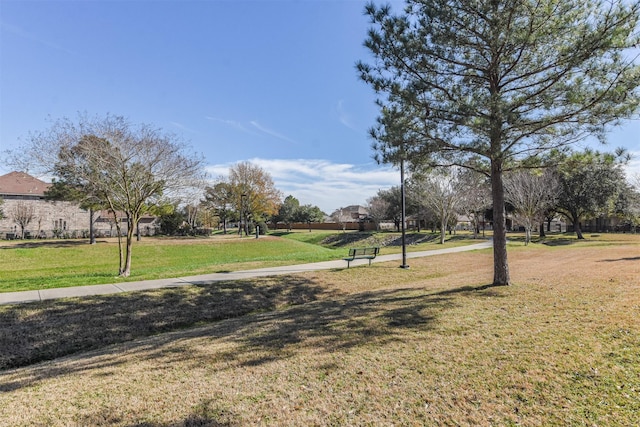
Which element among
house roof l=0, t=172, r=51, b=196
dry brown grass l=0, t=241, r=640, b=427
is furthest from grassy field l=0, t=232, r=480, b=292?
house roof l=0, t=172, r=51, b=196

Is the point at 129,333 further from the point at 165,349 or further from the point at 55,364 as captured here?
the point at 165,349

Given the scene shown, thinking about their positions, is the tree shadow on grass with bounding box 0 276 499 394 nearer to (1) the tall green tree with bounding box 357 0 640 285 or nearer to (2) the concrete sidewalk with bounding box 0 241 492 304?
(2) the concrete sidewalk with bounding box 0 241 492 304

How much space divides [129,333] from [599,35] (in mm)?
11153

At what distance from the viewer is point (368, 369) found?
4020 millimetres

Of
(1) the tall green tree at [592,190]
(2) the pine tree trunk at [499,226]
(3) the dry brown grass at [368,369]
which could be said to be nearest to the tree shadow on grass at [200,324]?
(3) the dry brown grass at [368,369]

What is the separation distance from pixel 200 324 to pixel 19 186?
38365mm

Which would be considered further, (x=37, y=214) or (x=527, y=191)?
(x=37, y=214)

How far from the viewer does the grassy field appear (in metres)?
12.7

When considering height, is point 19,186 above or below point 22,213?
above

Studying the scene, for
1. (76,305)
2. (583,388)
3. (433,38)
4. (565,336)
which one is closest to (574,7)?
(433,38)

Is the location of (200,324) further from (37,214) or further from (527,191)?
(37,214)

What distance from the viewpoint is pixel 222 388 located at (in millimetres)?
3723

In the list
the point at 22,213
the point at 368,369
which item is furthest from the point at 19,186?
the point at 368,369

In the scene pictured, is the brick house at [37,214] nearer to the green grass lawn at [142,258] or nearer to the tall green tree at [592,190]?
the green grass lawn at [142,258]
